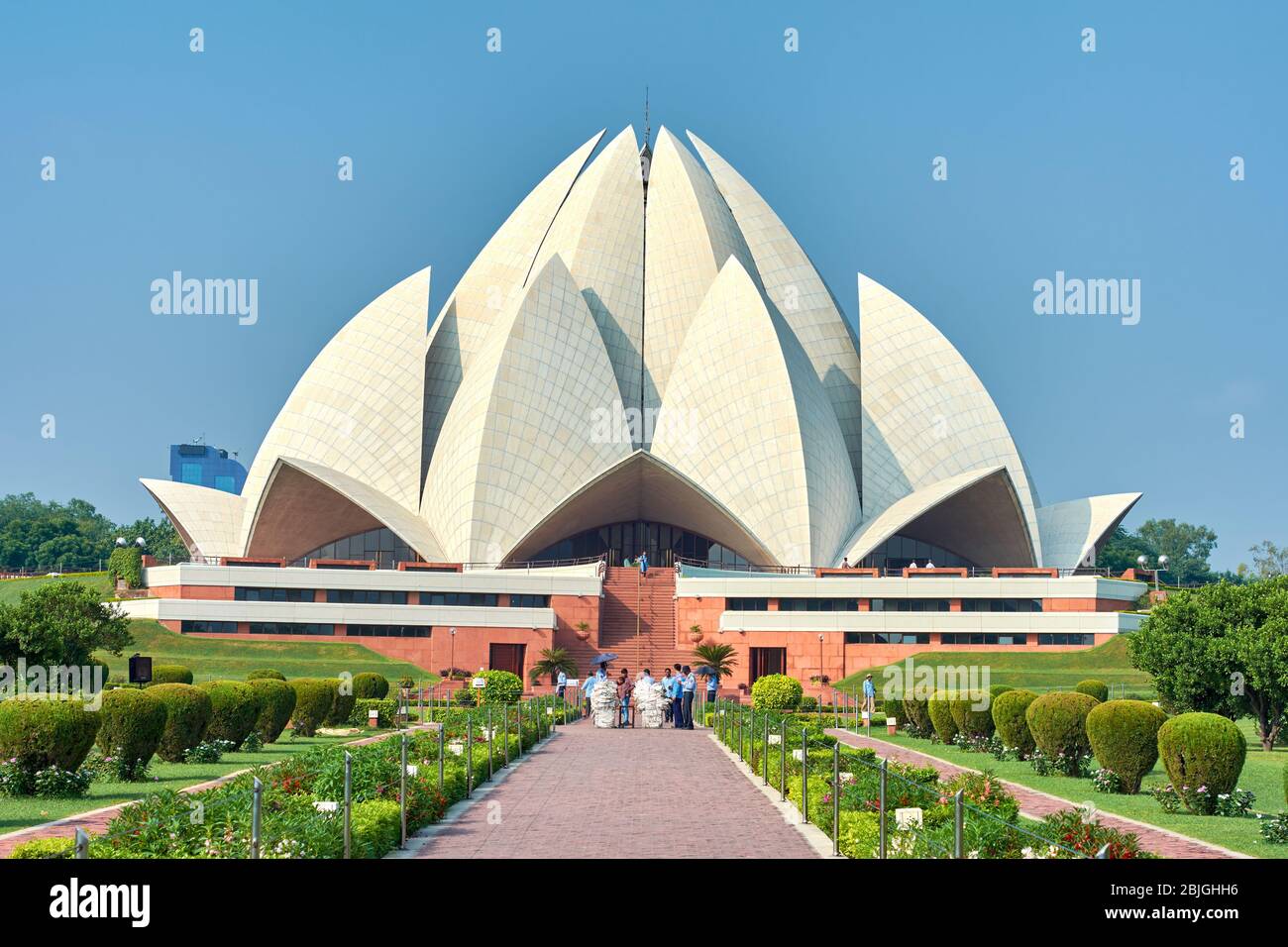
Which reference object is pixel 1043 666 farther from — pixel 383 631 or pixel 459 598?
pixel 383 631

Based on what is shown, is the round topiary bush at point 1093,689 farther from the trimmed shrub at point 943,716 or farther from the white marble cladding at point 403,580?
the white marble cladding at point 403,580

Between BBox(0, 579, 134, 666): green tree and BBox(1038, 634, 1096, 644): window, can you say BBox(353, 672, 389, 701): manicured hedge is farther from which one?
BBox(1038, 634, 1096, 644): window

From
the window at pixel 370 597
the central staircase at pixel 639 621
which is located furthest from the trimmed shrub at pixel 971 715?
the window at pixel 370 597

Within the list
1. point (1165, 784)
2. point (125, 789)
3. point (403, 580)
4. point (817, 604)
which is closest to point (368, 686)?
point (403, 580)

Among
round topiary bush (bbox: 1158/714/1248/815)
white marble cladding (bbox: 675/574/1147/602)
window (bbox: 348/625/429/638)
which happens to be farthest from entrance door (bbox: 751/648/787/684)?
round topiary bush (bbox: 1158/714/1248/815)

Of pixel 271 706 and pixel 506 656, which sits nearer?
pixel 271 706

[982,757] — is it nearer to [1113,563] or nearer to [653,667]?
[653,667]
